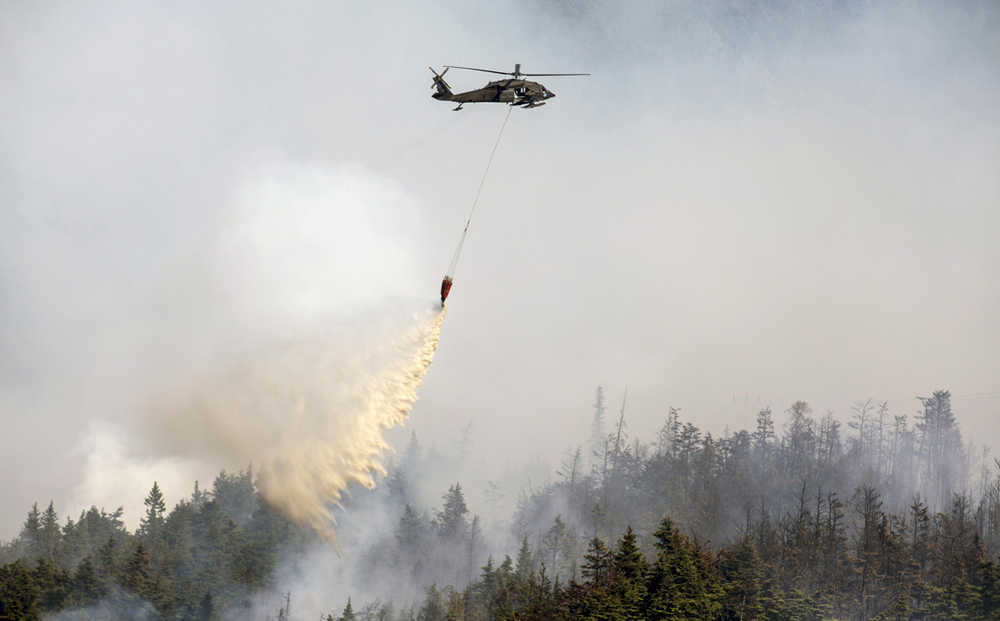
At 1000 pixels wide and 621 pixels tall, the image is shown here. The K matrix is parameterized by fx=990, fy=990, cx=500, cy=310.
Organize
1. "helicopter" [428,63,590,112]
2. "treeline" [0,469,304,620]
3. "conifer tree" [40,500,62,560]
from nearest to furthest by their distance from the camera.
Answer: "helicopter" [428,63,590,112]
"treeline" [0,469,304,620]
"conifer tree" [40,500,62,560]

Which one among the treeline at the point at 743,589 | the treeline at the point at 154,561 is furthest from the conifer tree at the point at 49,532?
the treeline at the point at 743,589

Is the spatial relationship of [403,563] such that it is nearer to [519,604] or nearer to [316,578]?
[316,578]

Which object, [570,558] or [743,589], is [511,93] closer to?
Answer: [743,589]

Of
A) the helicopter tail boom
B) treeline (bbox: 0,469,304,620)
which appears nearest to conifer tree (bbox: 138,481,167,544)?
treeline (bbox: 0,469,304,620)

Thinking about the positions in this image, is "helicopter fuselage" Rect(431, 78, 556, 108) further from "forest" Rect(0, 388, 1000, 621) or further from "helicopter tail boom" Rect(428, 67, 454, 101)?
"forest" Rect(0, 388, 1000, 621)

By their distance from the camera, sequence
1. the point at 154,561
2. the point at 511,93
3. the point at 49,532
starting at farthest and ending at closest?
1. the point at 49,532
2. the point at 154,561
3. the point at 511,93

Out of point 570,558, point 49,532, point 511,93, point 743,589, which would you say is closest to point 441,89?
point 511,93

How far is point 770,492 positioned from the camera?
192625 millimetres

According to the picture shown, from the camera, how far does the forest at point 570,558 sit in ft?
288

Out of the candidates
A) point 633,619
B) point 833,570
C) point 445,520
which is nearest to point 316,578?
point 445,520

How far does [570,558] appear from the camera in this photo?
148750 millimetres

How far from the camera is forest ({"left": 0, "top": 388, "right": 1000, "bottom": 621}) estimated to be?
87.8m

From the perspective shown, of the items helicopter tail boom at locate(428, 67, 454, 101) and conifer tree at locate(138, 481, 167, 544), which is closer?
helicopter tail boom at locate(428, 67, 454, 101)

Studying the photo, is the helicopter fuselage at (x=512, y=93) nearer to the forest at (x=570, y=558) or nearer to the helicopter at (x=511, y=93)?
the helicopter at (x=511, y=93)
